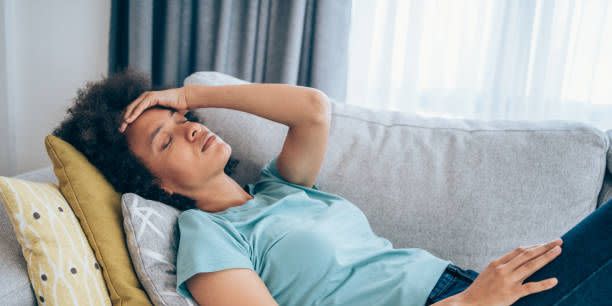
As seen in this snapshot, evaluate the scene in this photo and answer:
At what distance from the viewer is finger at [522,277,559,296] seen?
109 cm

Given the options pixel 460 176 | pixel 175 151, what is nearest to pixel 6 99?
pixel 175 151

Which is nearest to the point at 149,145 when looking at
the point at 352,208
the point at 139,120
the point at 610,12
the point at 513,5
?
the point at 139,120

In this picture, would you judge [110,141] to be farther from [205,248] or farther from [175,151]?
[205,248]

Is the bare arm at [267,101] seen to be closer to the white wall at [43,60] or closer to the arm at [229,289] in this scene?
the arm at [229,289]

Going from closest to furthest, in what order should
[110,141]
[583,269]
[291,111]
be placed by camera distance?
[583,269], [110,141], [291,111]

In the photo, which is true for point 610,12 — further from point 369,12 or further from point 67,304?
point 67,304

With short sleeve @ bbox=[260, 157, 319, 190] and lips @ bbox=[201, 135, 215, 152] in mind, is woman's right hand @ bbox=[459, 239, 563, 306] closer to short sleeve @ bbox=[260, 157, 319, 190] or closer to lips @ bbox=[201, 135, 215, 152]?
short sleeve @ bbox=[260, 157, 319, 190]

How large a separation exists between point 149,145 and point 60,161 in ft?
0.72

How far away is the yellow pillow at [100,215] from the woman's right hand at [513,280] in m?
0.70

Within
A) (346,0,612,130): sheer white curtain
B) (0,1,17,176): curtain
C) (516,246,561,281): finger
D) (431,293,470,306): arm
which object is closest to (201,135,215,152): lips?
(431,293,470,306): arm

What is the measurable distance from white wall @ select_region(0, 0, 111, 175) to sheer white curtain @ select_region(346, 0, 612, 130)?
1.19m

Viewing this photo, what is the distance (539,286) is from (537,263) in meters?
0.05

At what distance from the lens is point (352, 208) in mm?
1520

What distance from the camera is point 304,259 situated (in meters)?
1.28
